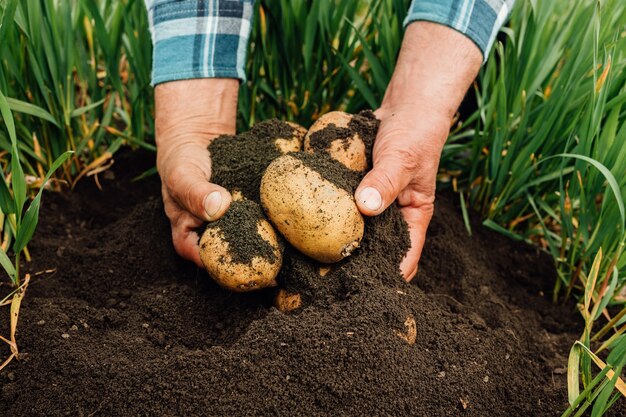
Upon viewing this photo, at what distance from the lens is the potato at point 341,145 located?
1643 millimetres

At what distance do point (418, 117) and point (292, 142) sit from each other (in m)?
0.36

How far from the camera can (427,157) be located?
5.68 ft

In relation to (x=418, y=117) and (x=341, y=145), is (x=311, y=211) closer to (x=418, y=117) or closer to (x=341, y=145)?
(x=341, y=145)

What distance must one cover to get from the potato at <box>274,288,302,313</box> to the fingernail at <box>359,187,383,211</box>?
29 cm

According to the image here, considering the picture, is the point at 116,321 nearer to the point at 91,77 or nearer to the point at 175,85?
the point at 175,85

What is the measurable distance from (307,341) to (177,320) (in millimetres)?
395

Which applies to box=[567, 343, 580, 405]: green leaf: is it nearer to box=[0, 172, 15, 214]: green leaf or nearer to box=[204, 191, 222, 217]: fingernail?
box=[204, 191, 222, 217]: fingernail

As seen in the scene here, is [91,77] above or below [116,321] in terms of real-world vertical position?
above

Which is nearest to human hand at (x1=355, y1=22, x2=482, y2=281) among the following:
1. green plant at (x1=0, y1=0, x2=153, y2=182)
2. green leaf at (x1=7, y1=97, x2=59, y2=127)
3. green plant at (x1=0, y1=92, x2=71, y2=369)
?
green plant at (x1=0, y1=92, x2=71, y2=369)

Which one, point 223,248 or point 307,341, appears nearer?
point 307,341

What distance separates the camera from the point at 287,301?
1557 millimetres

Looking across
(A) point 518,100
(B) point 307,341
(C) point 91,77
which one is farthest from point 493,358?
(C) point 91,77

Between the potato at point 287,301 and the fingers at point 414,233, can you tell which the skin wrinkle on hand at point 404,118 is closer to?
the fingers at point 414,233

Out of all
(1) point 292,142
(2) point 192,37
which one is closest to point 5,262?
(1) point 292,142
